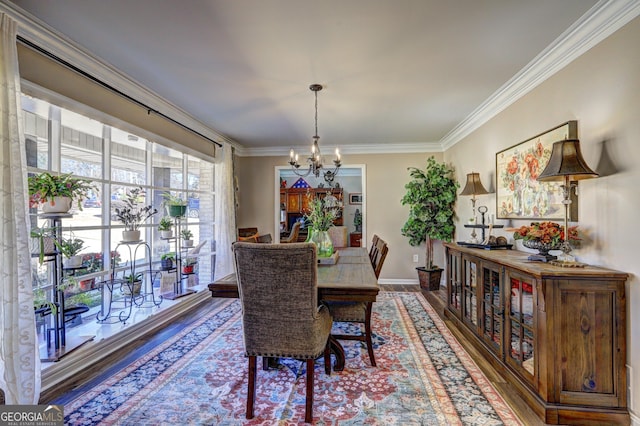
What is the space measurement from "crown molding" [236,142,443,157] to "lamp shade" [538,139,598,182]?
10.7 feet

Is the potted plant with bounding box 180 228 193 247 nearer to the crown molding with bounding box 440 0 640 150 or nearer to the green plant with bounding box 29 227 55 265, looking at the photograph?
the green plant with bounding box 29 227 55 265

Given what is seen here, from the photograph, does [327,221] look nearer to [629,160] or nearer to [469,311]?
[469,311]

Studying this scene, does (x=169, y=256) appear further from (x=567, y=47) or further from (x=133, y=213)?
(x=567, y=47)

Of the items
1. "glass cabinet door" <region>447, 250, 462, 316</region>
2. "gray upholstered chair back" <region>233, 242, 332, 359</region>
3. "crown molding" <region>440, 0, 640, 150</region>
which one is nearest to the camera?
"gray upholstered chair back" <region>233, 242, 332, 359</region>

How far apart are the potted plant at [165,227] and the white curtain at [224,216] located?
95 cm

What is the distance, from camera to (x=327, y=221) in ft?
9.13

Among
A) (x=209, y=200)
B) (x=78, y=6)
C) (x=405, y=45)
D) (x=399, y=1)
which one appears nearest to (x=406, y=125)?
(x=405, y=45)

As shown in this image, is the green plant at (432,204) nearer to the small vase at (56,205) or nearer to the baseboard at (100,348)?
the baseboard at (100,348)

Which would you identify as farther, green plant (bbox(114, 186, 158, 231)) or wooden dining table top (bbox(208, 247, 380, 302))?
green plant (bbox(114, 186, 158, 231))

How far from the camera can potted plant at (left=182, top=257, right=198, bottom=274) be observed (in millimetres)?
3803

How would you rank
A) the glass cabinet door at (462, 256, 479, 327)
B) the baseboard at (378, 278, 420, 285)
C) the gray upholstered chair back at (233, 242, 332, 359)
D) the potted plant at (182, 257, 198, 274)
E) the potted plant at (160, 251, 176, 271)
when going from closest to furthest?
the gray upholstered chair back at (233, 242, 332, 359) < the glass cabinet door at (462, 256, 479, 327) < the potted plant at (160, 251, 176, 271) < the potted plant at (182, 257, 198, 274) < the baseboard at (378, 278, 420, 285)

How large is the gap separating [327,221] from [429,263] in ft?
8.70

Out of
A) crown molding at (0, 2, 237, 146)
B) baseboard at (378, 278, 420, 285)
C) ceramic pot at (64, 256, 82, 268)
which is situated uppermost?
crown molding at (0, 2, 237, 146)

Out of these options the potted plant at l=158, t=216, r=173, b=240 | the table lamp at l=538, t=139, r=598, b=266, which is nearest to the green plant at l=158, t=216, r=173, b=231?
the potted plant at l=158, t=216, r=173, b=240
